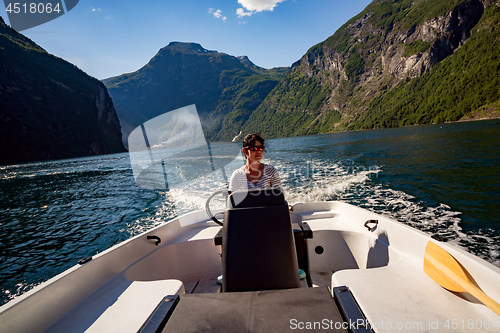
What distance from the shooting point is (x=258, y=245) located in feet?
5.99

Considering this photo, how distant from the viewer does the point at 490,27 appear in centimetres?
8881

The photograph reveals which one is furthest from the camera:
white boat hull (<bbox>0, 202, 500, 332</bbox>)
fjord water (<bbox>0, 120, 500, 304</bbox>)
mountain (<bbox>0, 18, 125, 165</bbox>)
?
mountain (<bbox>0, 18, 125, 165</bbox>)

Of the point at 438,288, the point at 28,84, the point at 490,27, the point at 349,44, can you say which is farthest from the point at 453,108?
the point at 28,84

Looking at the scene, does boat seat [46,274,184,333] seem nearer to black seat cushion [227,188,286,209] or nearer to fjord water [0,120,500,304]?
black seat cushion [227,188,286,209]

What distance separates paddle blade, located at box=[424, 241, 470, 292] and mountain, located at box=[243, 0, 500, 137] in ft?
302

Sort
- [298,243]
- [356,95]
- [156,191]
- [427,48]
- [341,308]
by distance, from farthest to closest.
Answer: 1. [356,95]
2. [427,48]
3. [156,191]
4. [298,243]
5. [341,308]

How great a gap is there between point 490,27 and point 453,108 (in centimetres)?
3977

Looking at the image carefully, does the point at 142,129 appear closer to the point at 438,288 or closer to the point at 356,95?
the point at 438,288

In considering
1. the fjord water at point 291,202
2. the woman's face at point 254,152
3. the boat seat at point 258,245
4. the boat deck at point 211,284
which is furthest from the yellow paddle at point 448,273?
the fjord water at point 291,202

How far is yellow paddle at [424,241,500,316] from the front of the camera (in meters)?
Result: 1.45

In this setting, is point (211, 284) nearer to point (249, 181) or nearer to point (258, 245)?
point (249, 181)

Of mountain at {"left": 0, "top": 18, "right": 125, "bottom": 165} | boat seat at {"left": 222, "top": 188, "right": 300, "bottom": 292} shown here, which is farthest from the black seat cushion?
mountain at {"left": 0, "top": 18, "right": 125, "bottom": 165}

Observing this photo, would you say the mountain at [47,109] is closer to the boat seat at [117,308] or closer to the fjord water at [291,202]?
the fjord water at [291,202]

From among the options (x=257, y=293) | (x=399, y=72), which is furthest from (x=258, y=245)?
(x=399, y=72)
